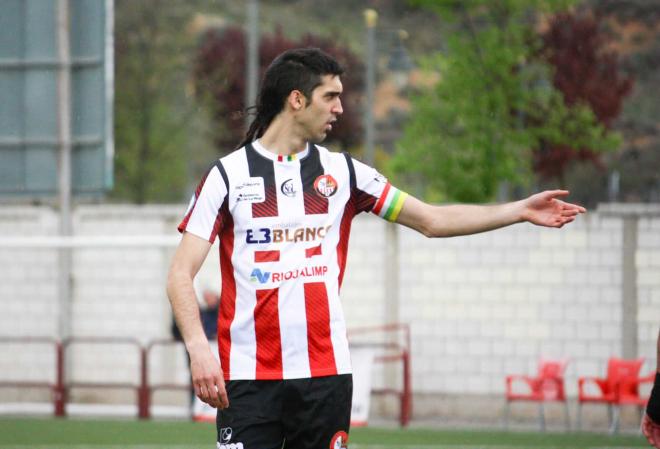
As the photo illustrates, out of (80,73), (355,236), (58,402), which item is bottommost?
(58,402)

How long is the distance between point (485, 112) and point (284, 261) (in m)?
23.2

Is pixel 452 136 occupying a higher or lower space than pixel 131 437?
higher

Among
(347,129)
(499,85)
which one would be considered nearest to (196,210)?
(499,85)

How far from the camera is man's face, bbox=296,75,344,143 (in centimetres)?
579

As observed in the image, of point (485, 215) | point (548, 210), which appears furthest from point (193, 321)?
point (548, 210)

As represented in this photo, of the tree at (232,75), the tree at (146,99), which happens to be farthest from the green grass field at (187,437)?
the tree at (232,75)

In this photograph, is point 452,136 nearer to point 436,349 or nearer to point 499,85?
point 499,85

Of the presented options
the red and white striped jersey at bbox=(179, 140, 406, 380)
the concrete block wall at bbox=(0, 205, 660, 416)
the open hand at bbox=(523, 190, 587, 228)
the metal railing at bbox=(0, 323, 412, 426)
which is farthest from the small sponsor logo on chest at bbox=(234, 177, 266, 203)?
the concrete block wall at bbox=(0, 205, 660, 416)

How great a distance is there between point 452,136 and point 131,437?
1446 centimetres

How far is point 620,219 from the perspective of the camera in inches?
800

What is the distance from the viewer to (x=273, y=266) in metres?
5.68

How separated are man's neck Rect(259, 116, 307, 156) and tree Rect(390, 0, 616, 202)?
21.4m

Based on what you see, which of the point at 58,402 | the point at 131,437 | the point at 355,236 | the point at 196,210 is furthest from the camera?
the point at 355,236

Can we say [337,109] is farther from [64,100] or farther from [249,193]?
[64,100]
